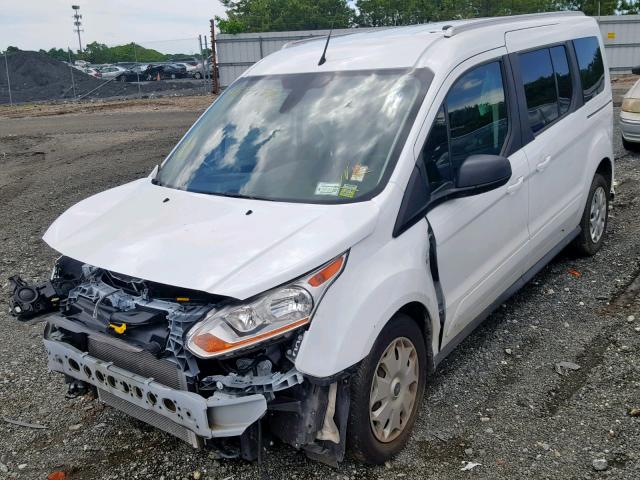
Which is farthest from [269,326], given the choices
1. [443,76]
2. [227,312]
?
[443,76]

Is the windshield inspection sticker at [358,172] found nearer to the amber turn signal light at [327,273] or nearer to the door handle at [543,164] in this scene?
the amber turn signal light at [327,273]

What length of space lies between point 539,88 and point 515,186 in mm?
Answer: 974

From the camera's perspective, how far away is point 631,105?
34.2 ft

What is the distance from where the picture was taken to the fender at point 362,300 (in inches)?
110

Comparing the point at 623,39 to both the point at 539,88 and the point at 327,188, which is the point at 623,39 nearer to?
the point at 539,88

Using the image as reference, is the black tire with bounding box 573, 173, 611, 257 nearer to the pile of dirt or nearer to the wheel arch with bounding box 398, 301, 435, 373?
the wheel arch with bounding box 398, 301, 435, 373

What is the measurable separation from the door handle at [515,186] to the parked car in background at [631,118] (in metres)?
7.04

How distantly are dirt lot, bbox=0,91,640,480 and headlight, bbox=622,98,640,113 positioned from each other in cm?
471

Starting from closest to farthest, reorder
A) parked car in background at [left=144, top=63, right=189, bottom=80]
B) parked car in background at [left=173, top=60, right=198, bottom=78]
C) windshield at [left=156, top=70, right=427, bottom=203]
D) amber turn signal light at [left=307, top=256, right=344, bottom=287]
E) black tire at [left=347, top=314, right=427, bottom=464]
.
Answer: amber turn signal light at [left=307, top=256, right=344, bottom=287] < black tire at [left=347, top=314, right=427, bottom=464] < windshield at [left=156, top=70, right=427, bottom=203] < parked car in background at [left=144, top=63, right=189, bottom=80] < parked car in background at [left=173, top=60, right=198, bottom=78]

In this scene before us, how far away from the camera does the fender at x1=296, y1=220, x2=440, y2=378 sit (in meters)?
2.79

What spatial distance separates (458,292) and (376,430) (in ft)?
3.24

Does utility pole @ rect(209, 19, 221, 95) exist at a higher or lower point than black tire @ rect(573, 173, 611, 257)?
higher

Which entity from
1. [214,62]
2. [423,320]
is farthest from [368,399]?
[214,62]

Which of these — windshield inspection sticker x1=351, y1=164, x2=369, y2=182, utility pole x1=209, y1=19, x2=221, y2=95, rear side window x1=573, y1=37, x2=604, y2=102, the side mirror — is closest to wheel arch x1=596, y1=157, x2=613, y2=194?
rear side window x1=573, y1=37, x2=604, y2=102
